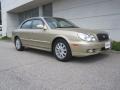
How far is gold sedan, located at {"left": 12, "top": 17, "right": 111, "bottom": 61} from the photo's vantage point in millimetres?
5432

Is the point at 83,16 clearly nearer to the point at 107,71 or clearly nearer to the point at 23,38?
the point at 23,38

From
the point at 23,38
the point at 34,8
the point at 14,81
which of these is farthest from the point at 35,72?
the point at 34,8

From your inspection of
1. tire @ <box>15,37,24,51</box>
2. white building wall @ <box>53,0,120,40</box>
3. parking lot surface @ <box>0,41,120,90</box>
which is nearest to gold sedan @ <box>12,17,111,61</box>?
parking lot surface @ <box>0,41,120,90</box>

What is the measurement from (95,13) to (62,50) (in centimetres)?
476

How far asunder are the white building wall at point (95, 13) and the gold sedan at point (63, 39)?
2919 millimetres

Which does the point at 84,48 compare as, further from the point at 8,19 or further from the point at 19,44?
the point at 8,19

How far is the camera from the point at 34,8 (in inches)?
656

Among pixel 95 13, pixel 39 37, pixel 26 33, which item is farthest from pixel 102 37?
pixel 95 13

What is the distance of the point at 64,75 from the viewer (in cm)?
450

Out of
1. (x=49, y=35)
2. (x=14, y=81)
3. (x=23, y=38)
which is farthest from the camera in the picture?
(x=23, y=38)

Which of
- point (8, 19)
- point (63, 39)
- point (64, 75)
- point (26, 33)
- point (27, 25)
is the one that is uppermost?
point (8, 19)

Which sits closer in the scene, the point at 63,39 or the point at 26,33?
the point at 63,39

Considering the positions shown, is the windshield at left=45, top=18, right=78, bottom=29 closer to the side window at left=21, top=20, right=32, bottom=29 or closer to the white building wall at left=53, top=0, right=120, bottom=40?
the side window at left=21, top=20, right=32, bottom=29

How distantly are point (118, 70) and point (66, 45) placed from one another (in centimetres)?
176
